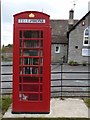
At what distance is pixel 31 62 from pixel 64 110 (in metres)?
1.51

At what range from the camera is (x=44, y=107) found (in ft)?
22.9

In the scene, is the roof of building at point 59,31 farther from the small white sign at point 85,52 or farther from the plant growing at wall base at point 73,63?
the plant growing at wall base at point 73,63

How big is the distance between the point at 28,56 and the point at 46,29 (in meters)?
0.77

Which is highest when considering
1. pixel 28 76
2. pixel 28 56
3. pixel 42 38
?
pixel 42 38

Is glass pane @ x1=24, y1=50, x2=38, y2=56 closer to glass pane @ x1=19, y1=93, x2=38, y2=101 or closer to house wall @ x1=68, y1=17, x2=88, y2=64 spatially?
glass pane @ x1=19, y1=93, x2=38, y2=101

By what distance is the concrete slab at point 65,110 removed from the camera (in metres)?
6.77

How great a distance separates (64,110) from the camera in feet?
23.7

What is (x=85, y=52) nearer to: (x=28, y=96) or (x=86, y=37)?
(x=86, y=37)

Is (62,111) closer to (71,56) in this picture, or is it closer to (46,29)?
(46,29)

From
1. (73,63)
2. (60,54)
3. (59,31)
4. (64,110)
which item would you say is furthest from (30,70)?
(59,31)

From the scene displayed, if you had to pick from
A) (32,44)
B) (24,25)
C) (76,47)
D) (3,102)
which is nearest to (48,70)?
→ (32,44)

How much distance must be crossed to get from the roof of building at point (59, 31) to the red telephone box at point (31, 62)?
97.1ft

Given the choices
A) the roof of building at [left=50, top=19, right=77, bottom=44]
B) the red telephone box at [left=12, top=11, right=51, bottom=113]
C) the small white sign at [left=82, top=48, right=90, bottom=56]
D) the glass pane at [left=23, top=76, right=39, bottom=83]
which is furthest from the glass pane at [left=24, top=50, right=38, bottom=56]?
the roof of building at [left=50, top=19, right=77, bottom=44]

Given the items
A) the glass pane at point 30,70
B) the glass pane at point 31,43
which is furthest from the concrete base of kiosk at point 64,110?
the glass pane at point 31,43
